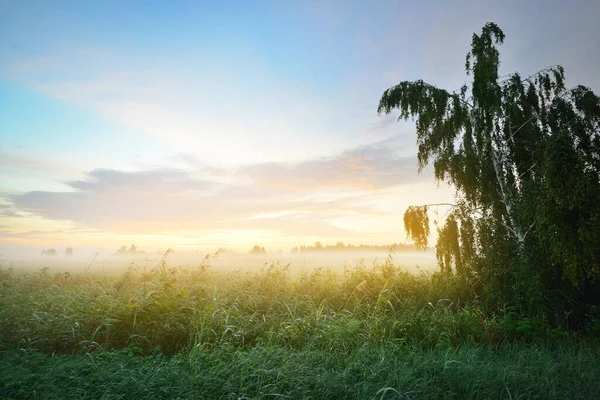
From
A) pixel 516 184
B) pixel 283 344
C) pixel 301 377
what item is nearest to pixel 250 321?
pixel 283 344

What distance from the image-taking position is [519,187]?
26.2 ft

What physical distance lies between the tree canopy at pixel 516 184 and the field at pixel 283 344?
32.3 inches

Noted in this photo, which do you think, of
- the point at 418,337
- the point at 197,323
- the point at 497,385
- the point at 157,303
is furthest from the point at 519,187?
the point at 157,303

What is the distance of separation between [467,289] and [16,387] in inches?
363

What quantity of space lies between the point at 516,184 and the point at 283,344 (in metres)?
7.14

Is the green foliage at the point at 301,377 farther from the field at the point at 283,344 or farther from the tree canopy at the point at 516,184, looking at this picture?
the tree canopy at the point at 516,184

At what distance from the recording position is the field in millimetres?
3773

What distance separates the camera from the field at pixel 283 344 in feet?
12.4

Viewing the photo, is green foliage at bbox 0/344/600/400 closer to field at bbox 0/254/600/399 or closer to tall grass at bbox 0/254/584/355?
field at bbox 0/254/600/399

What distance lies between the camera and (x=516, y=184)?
8.09 m

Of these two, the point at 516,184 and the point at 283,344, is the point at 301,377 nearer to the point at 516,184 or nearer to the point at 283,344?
the point at 283,344

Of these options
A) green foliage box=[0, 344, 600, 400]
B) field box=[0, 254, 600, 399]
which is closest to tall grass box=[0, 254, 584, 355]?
field box=[0, 254, 600, 399]

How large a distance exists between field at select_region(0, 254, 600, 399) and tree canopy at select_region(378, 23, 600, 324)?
0.82 meters

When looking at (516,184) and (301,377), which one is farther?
(516,184)
